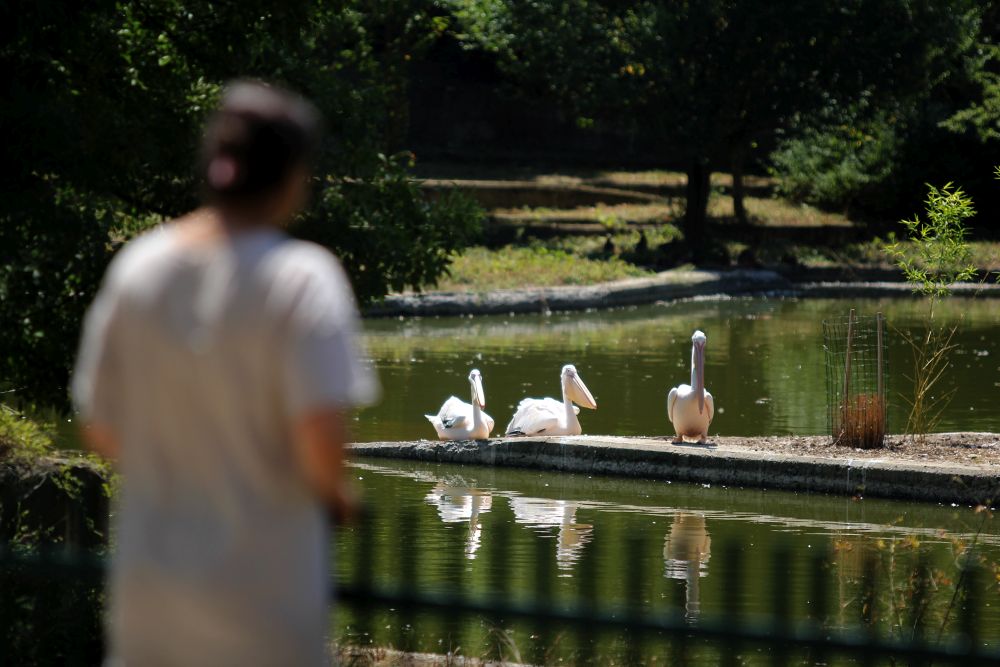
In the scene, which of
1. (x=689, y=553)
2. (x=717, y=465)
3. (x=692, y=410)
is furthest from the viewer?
(x=692, y=410)

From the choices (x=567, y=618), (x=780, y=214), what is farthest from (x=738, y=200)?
(x=567, y=618)

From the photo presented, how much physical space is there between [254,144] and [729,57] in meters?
37.2

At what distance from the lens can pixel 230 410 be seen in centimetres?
330

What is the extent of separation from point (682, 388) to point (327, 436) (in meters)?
11.6

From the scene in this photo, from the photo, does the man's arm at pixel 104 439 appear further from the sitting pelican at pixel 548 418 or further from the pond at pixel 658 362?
the pond at pixel 658 362

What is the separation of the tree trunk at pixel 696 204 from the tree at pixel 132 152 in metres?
29.3

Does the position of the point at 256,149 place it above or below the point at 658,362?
above

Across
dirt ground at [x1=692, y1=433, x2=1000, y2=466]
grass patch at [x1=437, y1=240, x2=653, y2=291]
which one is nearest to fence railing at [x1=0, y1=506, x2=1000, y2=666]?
dirt ground at [x1=692, y1=433, x2=1000, y2=466]

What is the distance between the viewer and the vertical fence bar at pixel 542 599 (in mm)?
4793

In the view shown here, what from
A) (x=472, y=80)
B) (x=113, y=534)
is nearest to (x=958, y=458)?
(x=113, y=534)

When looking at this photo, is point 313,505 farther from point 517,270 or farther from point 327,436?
point 517,270

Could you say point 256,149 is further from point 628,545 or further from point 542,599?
point 628,545

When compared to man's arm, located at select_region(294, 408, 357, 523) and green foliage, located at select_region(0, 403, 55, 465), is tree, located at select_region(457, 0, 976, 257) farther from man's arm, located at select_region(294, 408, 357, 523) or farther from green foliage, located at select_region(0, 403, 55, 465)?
man's arm, located at select_region(294, 408, 357, 523)

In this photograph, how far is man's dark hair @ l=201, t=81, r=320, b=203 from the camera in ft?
11.0
